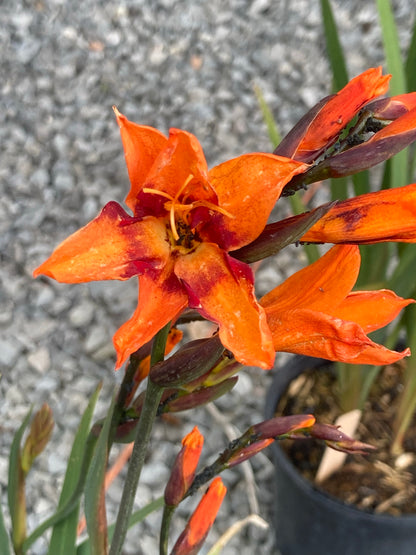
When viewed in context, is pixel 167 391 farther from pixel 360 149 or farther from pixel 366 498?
pixel 366 498

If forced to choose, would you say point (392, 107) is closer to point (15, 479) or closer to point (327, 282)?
point (327, 282)

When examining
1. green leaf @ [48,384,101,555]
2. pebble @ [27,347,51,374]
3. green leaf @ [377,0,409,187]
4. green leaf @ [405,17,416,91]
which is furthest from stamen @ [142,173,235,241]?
pebble @ [27,347,51,374]

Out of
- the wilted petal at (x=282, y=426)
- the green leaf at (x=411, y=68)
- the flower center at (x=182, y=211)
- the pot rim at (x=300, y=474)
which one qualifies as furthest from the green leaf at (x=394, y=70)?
the flower center at (x=182, y=211)

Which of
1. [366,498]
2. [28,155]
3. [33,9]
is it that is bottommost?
[366,498]

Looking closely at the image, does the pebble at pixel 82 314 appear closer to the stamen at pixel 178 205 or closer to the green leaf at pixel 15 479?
the green leaf at pixel 15 479

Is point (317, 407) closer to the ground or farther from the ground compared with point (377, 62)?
closer to the ground

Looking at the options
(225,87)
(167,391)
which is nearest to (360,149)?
(167,391)

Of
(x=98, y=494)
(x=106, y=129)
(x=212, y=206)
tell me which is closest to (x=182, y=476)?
(x=98, y=494)
